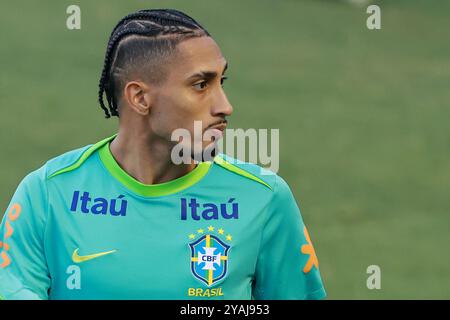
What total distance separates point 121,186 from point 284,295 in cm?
86

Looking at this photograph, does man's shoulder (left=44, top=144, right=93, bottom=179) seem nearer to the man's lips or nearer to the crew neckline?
the crew neckline

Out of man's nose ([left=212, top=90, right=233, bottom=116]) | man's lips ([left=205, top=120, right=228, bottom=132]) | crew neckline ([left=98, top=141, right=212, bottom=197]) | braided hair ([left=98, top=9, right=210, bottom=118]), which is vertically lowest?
crew neckline ([left=98, top=141, right=212, bottom=197])

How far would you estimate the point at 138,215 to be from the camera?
5723 mm

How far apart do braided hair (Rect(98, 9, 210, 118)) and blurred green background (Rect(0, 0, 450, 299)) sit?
5625 mm

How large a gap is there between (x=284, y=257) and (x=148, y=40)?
1105mm

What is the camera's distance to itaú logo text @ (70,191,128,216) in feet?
18.7

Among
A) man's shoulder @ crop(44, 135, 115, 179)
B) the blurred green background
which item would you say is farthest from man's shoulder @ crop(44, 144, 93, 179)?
the blurred green background

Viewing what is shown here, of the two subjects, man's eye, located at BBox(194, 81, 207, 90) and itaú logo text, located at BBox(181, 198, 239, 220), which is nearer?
man's eye, located at BBox(194, 81, 207, 90)

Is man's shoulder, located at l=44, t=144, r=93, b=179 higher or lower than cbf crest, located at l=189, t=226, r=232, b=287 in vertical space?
higher

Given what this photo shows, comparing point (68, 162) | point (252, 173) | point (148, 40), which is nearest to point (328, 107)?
point (252, 173)

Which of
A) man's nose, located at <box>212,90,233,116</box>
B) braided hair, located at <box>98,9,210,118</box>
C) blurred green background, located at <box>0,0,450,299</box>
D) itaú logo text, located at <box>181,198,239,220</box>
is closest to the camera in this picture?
man's nose, located at <box>212,90,233,116</box>

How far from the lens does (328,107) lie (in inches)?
653

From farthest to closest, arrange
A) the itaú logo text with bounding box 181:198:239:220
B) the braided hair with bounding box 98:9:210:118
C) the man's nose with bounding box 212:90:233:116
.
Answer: the itaú logo text with bounding box 181:198:239:220 < the braided hair with bounding box 98:9:210:118 < the man's nose with bounding box 212:90:233:116
